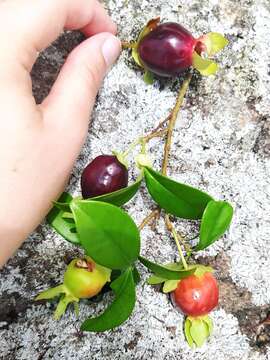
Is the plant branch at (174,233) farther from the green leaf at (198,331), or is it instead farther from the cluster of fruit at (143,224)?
the green leaf at (198,331)

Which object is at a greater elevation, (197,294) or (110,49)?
(110,49)

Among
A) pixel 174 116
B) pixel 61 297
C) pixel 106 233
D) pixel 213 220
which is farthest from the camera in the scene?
pixel 174 116

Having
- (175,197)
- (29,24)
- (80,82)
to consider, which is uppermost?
(29,24)

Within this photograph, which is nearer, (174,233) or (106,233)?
(106,233)

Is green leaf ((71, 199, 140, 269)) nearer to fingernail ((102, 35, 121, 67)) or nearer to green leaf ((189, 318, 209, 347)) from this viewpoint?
green leaf ((189, 318, 209, 347))

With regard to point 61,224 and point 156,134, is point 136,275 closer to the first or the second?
point 61,224

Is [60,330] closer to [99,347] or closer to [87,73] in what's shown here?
[99,347]

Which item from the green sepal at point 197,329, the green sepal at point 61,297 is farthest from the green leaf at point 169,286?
the green sepal at point 61,297

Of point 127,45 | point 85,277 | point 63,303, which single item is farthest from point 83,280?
point 127,45
